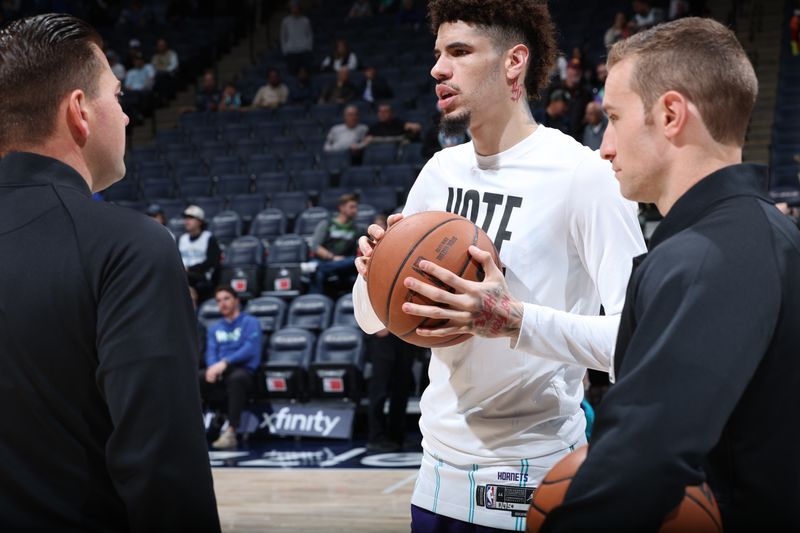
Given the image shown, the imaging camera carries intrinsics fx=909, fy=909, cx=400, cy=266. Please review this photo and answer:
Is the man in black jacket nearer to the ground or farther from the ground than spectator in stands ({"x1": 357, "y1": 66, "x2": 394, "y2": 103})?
farther from the ground

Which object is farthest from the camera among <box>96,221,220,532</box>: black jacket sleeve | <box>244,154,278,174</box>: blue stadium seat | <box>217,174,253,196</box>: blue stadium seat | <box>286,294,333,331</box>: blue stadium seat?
<box>244,154,278,174</box>: blue stadium seat

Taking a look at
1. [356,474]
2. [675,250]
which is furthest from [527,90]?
[356,474]

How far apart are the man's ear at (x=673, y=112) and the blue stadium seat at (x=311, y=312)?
762 centimetres

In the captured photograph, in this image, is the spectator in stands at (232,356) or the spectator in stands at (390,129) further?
the spectator in stands at (390,129)

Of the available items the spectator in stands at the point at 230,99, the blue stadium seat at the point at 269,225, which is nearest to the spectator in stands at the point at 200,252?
the blue stadium seat at the point at 269,225

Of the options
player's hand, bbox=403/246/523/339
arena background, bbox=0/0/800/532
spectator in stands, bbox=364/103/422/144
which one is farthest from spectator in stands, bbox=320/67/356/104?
player's hand, bbox=403/246/523/339

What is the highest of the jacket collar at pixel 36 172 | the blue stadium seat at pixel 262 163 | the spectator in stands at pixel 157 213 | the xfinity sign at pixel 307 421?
the jacket collar at pixel 36 172

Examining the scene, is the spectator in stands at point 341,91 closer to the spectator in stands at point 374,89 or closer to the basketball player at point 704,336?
the spectator in stands at point 374,89

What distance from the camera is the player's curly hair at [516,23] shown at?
2.46m

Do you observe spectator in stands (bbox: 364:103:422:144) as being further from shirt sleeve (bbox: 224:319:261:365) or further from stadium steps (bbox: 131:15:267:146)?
stadium steps (bbox: 131:15:267:146)

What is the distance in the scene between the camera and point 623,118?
167 cm

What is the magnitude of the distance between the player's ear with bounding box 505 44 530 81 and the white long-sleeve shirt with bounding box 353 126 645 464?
186mm

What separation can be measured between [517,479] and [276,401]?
6782 mm

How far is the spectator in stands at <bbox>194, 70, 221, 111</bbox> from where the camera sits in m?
15.1
